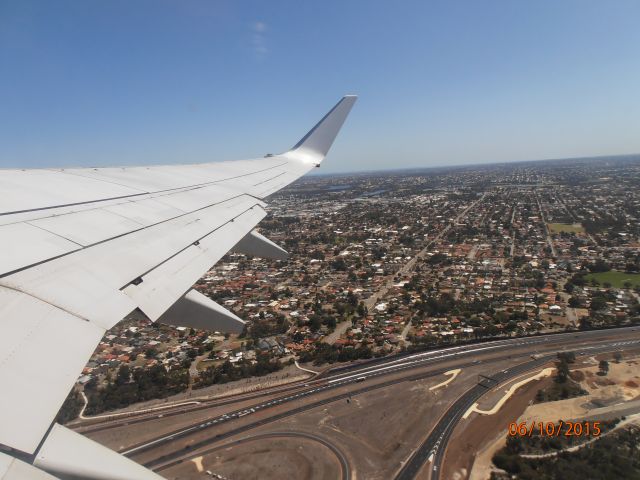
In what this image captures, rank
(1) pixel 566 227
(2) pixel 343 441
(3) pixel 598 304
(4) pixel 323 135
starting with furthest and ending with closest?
(1) pixel 566 227
(3) pixel 598 304
(2) pixel 343 441
(4) pixel 323 135

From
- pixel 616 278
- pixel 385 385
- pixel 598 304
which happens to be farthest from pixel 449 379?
pixel 616 278

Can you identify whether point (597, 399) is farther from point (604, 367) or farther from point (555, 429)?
point (555, 429)

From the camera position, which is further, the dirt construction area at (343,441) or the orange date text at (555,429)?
the orange date text at (555,429)

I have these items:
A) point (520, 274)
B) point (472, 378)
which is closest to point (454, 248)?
point (520, 274)

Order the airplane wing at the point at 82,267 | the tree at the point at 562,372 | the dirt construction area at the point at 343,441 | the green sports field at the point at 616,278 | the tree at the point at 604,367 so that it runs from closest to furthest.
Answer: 1. the airplane wing at the point at 82,267
2. the dirt construction area at the point at 343,441
3. the tree at the point at 562,372
4. the tree at the point at 604,367
5. the green sports field at the point at 616,278

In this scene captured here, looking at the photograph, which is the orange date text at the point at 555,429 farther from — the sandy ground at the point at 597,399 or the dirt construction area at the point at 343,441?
the dirt construction area at the point at 343,441

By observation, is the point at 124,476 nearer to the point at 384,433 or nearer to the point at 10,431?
the point at 10,431

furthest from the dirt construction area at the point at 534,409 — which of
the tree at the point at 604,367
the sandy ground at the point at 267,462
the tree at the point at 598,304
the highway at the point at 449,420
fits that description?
the tree at the point at 598,304
